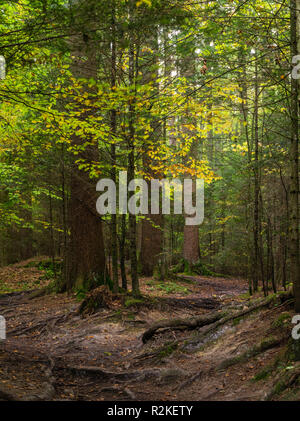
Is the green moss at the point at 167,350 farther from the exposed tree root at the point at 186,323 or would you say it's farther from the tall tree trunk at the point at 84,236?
the tall tree trunk at the point at 84,236

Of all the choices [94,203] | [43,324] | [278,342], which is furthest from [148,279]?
[278,342]

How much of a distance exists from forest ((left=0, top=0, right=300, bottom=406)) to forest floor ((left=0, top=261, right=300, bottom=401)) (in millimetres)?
30

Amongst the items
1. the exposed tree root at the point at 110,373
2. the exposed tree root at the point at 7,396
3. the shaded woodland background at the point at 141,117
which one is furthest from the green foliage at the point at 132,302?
the exposed tree root at the point at 7,396

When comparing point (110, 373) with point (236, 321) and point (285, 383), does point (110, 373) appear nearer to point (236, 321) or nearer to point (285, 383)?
point (236, 321)

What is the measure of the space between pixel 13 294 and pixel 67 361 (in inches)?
274

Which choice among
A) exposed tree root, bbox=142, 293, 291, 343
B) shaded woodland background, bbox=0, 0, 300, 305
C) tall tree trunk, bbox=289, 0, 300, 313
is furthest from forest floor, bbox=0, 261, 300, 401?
shaded woodland background, bbox=0, 0, 300, 305

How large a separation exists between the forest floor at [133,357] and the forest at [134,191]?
0.10 ft

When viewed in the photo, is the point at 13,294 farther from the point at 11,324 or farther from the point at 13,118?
the point at 13,118

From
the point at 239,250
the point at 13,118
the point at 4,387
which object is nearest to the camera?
the point at 4,387

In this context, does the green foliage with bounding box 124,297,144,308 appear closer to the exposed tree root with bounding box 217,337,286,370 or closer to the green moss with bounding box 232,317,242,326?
the green moss with bounding box 232,317,242,326

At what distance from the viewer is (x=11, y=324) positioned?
8523 millimetres

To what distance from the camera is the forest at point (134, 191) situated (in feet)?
15.3

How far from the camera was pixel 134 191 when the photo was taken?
9.25 metres

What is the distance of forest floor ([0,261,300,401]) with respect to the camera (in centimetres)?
447
